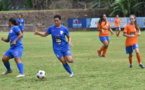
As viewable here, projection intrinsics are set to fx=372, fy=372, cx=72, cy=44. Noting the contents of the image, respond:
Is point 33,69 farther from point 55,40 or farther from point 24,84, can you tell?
point 24,84

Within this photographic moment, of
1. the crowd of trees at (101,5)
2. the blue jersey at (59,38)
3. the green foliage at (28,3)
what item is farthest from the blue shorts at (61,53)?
the green foliage at (28,3)

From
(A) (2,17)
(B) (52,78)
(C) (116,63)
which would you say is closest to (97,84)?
(B) (52,78)

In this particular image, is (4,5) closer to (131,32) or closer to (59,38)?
(131,32)

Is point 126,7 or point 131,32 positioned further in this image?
point 126,7

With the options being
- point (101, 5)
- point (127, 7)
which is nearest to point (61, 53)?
point (127, 7)

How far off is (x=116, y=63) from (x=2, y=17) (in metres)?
36.9

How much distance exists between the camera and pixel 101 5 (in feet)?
177

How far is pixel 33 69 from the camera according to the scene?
12.8 m

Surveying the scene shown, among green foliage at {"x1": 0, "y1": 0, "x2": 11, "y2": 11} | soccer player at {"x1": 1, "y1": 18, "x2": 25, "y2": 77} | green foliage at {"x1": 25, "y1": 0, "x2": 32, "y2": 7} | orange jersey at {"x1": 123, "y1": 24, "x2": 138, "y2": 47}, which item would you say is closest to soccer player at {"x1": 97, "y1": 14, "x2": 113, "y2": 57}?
orange jersey at {"x1": 123, "y1": 24, "x2": 138, "y2": 47}

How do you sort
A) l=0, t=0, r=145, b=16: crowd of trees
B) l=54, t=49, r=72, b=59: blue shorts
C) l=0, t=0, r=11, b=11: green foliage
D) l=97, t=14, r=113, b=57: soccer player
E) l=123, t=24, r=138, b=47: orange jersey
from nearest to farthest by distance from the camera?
l=54, t=49, r=72, b=59: blue shorts
l=123, t=24, r=138, b=47: orange jersey
l=97, t=14, r=113, b=57: soccer player
l=0, t=0, r=145, b=16: crowd of trees
l=0, t=0, r=11, b=11: green foliage

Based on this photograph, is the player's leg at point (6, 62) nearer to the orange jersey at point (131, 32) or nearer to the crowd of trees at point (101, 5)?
the orange jersey at point (131, 32)

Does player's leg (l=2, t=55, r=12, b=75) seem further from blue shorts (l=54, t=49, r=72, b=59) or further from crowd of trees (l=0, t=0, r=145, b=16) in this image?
crowd of trees (l=0, t=0, r=145, b=16)

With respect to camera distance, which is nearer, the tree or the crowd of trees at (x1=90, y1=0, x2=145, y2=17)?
the tree

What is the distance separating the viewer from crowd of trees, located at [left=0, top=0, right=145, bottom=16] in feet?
158
